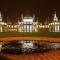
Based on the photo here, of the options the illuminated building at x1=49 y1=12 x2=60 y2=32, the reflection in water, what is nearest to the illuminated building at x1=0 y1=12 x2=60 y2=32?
the illuminated building at x1=49 y1=12 x2=60 y2=32

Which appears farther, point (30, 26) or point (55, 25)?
point (30, 26)

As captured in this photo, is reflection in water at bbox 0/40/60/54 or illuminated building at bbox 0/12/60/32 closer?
reflection in water at bbox 0/40/60/54

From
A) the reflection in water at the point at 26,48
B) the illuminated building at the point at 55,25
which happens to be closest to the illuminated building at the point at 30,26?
the illuminated building at the point at 55,25

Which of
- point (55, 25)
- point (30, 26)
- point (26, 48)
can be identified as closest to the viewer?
point (26, 48)

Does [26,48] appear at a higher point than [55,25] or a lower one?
lower

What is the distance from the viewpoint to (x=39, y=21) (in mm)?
60625

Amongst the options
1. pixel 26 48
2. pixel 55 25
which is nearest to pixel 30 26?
pixel 55 25

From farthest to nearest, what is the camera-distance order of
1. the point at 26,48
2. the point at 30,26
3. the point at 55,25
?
the point at 30,26, the point at 55,25, the point at 26,48

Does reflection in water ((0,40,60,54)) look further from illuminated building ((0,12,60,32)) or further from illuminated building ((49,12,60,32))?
illuminated building ((0,12,60,32))

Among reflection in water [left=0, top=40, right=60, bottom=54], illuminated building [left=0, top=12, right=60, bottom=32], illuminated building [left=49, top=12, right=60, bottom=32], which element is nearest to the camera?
reflection in water [left=0, top=40, right=60, bottom=54]

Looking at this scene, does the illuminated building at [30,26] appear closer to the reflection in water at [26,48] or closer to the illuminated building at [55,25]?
the illuminated building at [55,25]

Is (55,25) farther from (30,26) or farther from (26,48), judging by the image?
(26,48)

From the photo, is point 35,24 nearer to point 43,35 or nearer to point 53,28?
point 53,28

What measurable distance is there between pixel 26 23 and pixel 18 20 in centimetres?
787
